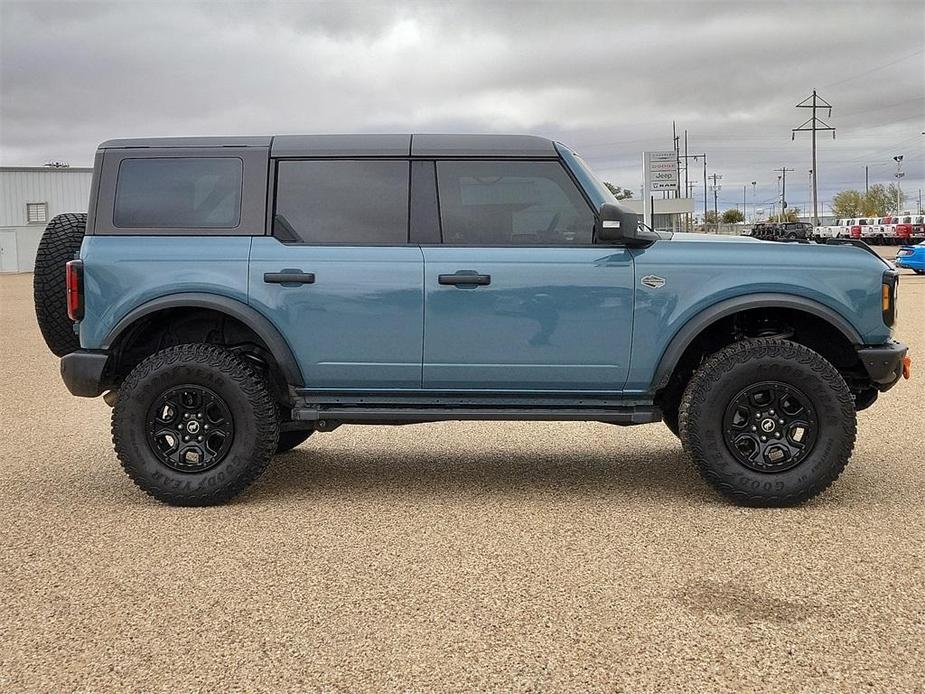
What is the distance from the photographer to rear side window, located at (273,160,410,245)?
532cm

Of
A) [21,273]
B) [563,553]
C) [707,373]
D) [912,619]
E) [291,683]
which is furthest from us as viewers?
[21,273]

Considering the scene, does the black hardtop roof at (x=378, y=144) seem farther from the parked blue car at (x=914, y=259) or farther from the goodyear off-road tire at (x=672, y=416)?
the parked blue car at (x=914, y=259)

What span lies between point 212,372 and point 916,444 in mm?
4867

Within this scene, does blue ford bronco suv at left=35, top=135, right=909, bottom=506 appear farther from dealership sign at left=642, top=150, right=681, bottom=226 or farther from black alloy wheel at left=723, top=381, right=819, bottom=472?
dealership sign at left=642, top=150, right=681, bottom=226

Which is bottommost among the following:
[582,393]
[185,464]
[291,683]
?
[291,683]

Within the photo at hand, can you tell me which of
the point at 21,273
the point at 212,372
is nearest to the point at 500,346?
the point at 212,372

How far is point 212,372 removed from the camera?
517cm

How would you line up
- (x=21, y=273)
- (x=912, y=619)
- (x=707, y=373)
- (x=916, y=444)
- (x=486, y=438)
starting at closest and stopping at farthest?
(x=912, y=619)
(x=707, y=373)
(x=916, y=444)
(x=486, y=438)
(x=21, y=273)

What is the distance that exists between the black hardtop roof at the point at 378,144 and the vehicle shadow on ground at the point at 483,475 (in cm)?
193

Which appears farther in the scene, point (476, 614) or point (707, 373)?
point (707, 373)

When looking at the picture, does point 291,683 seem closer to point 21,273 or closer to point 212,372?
point 212,372

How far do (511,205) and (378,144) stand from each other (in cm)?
83

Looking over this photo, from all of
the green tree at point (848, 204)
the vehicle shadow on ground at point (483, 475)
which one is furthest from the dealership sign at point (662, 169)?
the green tree at point (848, 204)

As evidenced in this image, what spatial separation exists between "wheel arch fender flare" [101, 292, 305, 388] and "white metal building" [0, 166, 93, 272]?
43.8m
